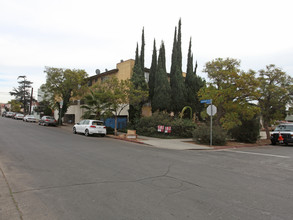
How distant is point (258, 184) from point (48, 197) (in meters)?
5.20

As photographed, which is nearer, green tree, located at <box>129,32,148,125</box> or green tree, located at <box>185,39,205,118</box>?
green tree, located at <box>129,32,148,125</box>

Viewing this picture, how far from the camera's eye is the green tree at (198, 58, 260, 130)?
1620 centimetres

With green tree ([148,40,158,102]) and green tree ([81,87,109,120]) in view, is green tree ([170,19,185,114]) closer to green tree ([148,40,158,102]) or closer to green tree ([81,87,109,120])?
green tree ([148,40,158,102])

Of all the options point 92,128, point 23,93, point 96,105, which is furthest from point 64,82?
→ point 23,93

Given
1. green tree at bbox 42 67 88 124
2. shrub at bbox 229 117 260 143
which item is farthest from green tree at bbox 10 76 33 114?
shrub at bbox 229 117 260 143

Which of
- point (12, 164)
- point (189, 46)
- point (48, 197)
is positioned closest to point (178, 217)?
A: point (48, 197)

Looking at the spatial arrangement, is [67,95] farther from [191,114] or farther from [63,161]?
[63,161]

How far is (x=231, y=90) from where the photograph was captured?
16.5 meters

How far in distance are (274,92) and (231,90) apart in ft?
21.4

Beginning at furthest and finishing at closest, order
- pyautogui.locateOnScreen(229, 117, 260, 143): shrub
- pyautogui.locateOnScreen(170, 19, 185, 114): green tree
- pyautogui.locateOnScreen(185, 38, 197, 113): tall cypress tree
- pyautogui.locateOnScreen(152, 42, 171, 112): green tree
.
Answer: pyautogui.locateOnScreen(185, 38, 197, 113): tall cypress tree < pyautogui.locateOnScreen(170, 19, 185, 114): green tree < pyautogui.locateOnScreen(152, 42, 171, 112): green tree < pyautogui.locateOnScreen(229, 117, 260, 143): shrub

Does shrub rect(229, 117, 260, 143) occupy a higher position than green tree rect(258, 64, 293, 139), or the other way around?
green tree rect(258, 64, 293, 139)

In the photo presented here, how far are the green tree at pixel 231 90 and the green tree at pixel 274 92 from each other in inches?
165

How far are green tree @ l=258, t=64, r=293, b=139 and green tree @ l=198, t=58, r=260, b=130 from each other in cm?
420

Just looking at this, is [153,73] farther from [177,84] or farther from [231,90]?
[231,90]
